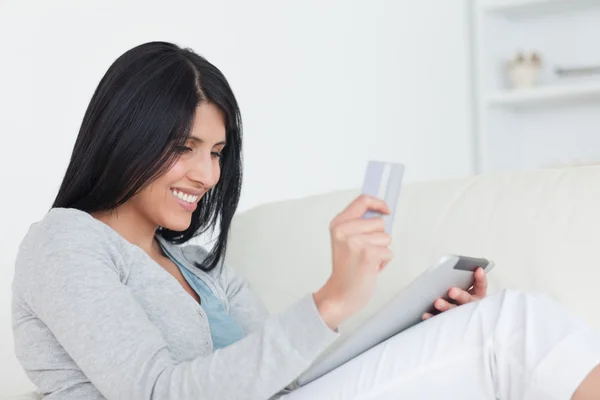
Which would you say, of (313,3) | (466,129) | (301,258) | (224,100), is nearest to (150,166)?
(224,100)

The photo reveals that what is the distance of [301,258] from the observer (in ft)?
5.98

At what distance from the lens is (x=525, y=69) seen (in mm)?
3457

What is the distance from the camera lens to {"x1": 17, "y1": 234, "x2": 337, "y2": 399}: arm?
1.08 meters

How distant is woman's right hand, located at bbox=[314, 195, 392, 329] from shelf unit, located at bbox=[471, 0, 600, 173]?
98.8 inches

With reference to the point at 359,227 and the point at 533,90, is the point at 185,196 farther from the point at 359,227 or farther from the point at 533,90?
the point at 533,90

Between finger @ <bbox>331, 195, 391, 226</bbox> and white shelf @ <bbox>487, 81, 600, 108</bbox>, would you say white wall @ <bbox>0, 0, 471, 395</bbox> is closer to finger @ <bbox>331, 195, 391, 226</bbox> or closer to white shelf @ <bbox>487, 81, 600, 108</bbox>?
white shelf @ <bbox>487, 81, 600, 108</bbox>

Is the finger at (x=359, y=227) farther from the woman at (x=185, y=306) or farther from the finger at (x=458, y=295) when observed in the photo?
the finger at (x=458, y=295)

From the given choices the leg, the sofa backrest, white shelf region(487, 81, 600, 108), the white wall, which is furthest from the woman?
white shelf region(487, 81, 600, 108)

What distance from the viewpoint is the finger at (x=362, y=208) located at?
1028 millimetres

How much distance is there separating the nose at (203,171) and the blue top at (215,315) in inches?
8.9

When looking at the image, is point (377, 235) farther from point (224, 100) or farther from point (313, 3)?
point (313, 3)

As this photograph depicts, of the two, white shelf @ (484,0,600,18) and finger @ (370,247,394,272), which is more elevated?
white shelf @ (484,0,600,18)

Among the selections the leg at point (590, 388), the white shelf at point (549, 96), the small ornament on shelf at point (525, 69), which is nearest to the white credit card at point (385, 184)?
the leg at point (590, 388)

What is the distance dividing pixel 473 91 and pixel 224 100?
2239 mm
